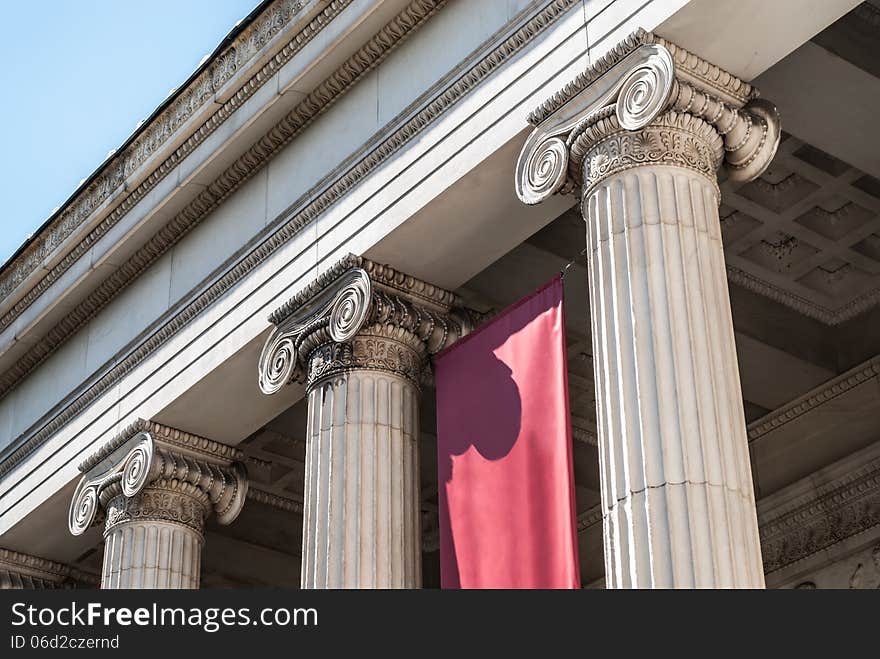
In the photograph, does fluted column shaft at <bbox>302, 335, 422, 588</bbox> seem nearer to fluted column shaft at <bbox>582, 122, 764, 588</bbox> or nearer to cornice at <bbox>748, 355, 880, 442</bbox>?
fluted column shaft at <bbox>582, 122, 764, 588</bbox>

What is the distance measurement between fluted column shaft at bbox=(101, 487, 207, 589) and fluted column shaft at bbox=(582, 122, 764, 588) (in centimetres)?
867

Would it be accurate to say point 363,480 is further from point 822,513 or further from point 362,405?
point 822,513

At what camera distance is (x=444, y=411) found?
17.5 meters

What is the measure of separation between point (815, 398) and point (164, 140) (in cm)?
1031

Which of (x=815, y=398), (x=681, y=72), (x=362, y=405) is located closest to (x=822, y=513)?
(x=815, y=398)

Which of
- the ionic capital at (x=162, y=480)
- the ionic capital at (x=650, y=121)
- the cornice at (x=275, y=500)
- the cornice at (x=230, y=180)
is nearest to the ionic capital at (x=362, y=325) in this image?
the cornice at (x=230, y=180)

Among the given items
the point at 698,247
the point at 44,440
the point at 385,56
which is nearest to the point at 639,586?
the point at 698,247

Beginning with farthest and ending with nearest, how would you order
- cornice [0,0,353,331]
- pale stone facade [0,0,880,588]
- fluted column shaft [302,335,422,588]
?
cornice [0,0,353,331] → fluted column shaft [302,335,422,588] → pale stone facade [0,0,880,588]

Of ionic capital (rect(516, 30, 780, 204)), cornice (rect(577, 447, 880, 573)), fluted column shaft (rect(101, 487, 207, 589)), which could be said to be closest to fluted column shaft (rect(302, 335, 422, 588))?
ionic capital (rect(516, 30, 780, 204))

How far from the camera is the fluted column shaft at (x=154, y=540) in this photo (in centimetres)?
2134

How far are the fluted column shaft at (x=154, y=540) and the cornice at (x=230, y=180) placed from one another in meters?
3.56

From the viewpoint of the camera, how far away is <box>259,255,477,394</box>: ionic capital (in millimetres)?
18484

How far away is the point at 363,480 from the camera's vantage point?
1780 cm

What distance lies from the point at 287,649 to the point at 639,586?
4.70m
